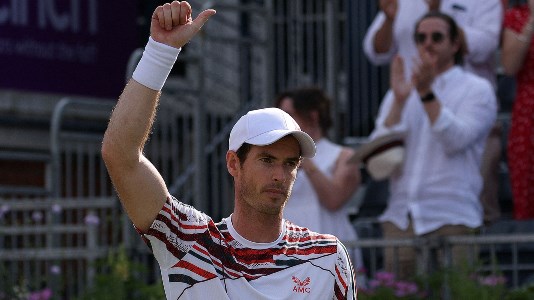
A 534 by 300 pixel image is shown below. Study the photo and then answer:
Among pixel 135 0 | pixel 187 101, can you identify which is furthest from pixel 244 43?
pixel 135 0

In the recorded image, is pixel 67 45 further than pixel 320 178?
Yes

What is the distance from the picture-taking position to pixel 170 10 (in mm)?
4871

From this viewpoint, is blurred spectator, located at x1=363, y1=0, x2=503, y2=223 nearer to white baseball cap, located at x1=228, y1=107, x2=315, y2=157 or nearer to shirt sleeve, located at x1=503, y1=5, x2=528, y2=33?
shirt sleeve, located at x1=503, y1=5, x2=528, y2=33

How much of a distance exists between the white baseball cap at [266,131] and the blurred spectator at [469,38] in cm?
425

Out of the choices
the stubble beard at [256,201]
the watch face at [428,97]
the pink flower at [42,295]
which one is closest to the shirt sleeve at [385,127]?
the watch face at [428,97]

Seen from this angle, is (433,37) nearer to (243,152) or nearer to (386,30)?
(386,30)

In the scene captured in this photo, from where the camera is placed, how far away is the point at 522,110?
30.3 feet

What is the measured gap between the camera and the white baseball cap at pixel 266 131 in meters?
5.07

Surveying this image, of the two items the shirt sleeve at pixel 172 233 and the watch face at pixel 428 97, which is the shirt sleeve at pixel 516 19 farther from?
the shirt sleeve at pixel 172 233

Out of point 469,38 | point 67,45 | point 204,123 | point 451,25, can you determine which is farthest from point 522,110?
point 67,45

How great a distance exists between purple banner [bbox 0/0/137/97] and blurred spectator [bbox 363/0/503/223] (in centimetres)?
525

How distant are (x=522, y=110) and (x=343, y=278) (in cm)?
431

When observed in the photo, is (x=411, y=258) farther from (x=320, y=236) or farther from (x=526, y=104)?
(x=320, y=236)

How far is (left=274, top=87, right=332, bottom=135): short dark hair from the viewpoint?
912 cm
